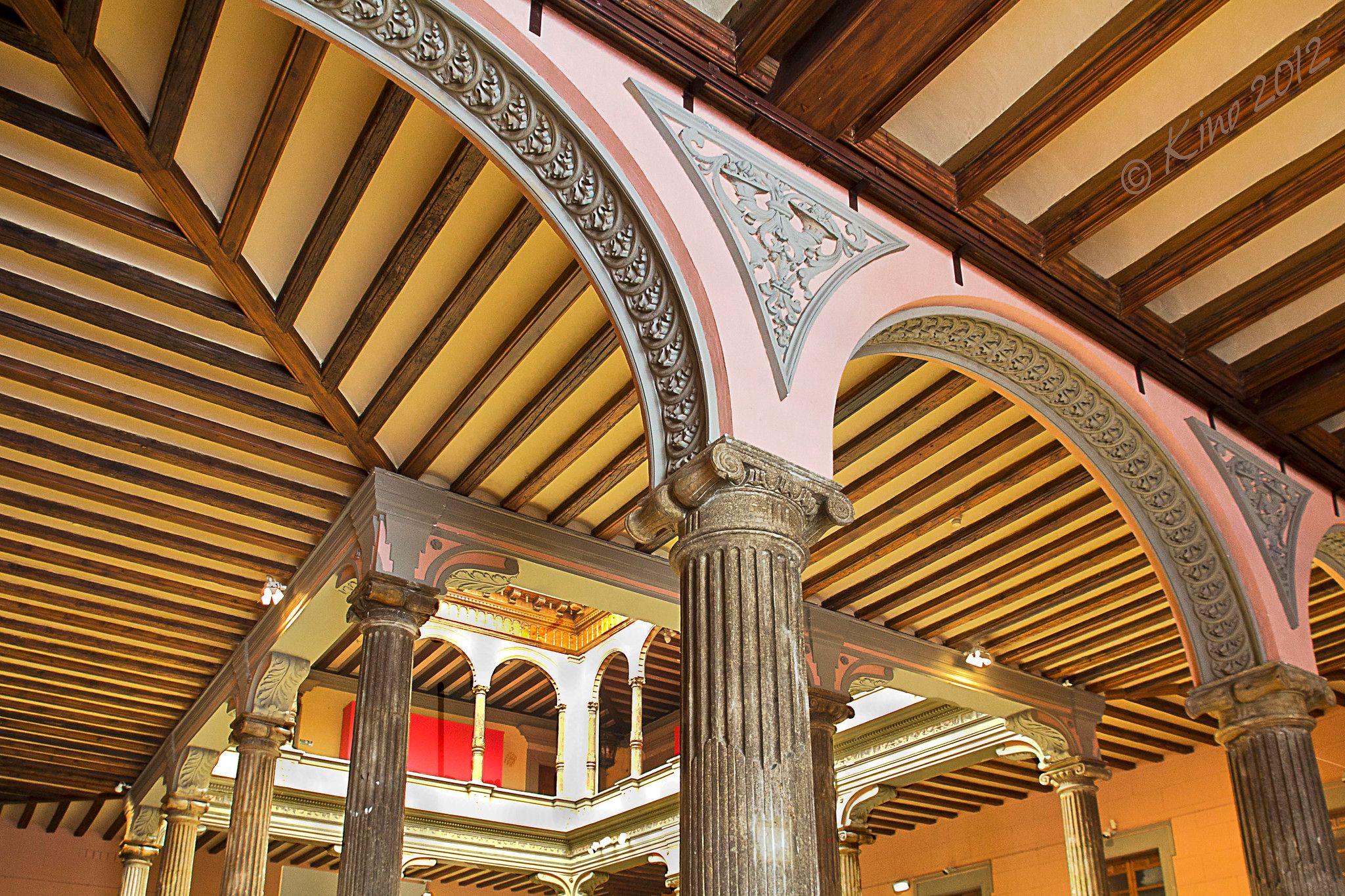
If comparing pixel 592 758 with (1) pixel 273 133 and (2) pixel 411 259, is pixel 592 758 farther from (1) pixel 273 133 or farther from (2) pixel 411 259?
(1) pixel 273 133

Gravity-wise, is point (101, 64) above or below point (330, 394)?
above

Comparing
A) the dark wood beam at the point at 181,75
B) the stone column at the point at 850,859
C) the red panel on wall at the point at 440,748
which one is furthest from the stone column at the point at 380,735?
the red panel on wall at the point at 440,748

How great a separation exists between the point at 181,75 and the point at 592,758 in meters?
12.1

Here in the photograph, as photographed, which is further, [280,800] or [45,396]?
[280,800]

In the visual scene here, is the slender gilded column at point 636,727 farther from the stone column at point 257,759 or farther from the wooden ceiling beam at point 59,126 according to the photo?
the wooden ceiling beam at point 59,126

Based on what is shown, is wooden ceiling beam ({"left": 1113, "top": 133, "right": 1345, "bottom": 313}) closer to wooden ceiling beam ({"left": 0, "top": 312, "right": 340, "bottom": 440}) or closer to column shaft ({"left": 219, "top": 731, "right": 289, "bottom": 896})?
wooden ceiling beam ({"left": 0, "top": 312, "right": 340, "bottom": 440})

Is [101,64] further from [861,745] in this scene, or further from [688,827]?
[861,745]

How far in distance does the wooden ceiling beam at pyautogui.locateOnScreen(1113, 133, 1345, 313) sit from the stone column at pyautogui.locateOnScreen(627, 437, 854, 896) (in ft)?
8.37

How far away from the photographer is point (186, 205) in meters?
5.81

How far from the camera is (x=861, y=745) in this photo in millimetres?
12312

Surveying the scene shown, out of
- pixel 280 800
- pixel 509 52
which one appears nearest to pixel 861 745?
pixel 280 800

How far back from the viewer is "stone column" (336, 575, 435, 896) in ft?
19.4

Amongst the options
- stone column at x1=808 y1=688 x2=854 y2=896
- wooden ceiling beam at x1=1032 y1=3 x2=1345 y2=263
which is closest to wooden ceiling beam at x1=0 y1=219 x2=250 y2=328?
stone column at x1=808 y1=688 x2=854 y2=896

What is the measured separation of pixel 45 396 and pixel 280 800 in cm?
796
